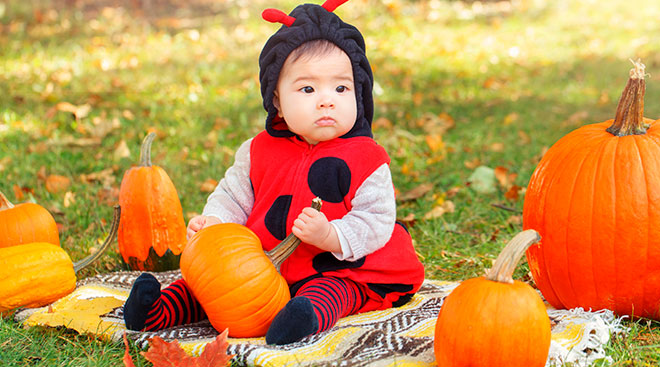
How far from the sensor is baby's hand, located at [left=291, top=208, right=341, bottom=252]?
2.31 metres

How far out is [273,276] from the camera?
2.32m

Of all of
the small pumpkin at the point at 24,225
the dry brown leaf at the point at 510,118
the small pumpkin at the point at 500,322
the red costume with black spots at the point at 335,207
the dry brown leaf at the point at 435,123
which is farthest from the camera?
the dry brown leaf at the point at 510,118

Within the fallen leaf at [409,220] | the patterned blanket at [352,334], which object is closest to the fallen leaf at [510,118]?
the fallen leaf at [409,220]

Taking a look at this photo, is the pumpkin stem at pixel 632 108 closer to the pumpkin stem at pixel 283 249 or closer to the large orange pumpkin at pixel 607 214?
the large orange pumpkin at pixel 607 214

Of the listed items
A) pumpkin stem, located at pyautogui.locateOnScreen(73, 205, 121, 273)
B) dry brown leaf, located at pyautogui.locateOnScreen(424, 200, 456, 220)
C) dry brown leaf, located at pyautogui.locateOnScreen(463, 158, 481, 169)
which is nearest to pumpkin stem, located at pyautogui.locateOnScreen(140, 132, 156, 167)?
pumpkin stem, located at pyautogui.locateOnScreen(73, 205, 121, 273)

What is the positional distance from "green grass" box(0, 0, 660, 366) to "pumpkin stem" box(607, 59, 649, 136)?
68cm

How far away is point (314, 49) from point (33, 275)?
135 cm

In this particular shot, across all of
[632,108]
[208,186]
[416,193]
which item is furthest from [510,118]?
[632,108]

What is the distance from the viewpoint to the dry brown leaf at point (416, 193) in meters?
4.08

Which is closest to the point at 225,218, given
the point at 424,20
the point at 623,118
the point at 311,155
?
the point at 311,155

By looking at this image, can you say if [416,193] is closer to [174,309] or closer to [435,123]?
[435,123]

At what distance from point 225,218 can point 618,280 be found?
1.50m

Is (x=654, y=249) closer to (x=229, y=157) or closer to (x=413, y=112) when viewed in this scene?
(x=229, y=157)

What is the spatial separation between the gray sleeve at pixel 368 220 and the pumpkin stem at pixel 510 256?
626mm
